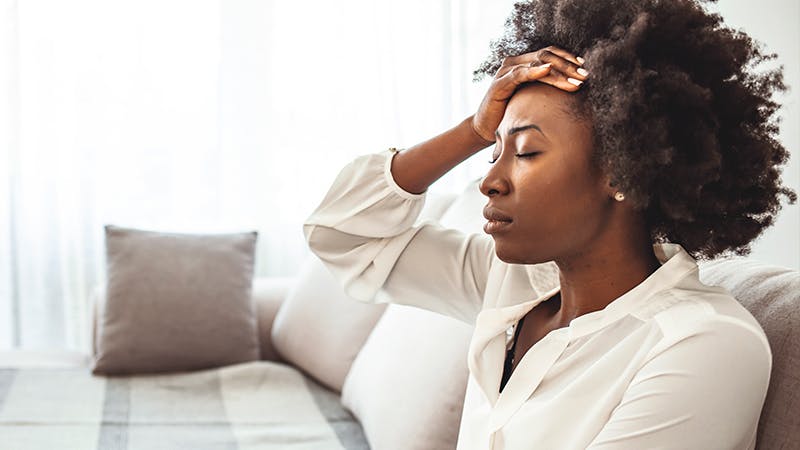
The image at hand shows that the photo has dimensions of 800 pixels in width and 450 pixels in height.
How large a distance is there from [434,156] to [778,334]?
21.8 inches

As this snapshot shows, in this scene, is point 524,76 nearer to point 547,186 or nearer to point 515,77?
point 515,77

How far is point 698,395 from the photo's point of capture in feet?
3.38

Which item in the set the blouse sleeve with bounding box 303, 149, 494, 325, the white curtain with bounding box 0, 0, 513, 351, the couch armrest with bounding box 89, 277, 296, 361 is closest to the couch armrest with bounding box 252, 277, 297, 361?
the couch armrest with bounding box 89, 277, 296, 361

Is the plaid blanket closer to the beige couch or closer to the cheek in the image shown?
the beige couch

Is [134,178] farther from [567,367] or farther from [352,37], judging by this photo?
[567,367]

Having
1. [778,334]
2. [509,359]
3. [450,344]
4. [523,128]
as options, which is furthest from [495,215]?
[450,344]

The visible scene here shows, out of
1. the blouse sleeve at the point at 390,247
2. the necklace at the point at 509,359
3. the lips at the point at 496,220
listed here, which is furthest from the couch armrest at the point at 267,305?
the lips at the point at 496,220

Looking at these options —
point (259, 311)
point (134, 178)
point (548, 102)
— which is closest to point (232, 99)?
point (134, 178)

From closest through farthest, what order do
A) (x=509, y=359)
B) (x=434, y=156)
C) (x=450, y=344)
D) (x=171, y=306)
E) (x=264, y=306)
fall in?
(x=509, y=359), (x=434, y=156), (x=450, y=344), (x=171, y=306), (x=264, y=306)

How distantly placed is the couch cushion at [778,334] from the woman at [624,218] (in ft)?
0.23

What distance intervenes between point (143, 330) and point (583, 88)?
179 centimetres

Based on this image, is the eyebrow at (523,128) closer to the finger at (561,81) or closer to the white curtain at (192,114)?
the finger at (561,81)

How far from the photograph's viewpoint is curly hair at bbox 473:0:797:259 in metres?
1.10

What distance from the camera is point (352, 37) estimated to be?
3.38 m
